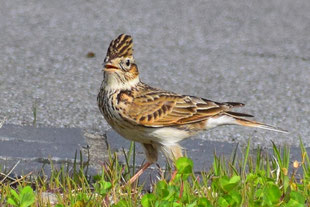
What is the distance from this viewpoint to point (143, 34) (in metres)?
9.54

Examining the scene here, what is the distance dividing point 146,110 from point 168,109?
193 millimetres

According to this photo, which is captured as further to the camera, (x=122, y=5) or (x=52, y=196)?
(x=122, y=5)

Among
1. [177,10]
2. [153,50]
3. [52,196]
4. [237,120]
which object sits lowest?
[52,196]

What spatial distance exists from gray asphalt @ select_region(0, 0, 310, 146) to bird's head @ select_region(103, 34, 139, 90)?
1.01 metres

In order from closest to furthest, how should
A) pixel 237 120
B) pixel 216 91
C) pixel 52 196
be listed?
pixel 52 196 < pixel 237 120 < pixel 216 91

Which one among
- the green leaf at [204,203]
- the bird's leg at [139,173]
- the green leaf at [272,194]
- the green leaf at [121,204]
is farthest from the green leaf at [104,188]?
the green leaf at [272,194]

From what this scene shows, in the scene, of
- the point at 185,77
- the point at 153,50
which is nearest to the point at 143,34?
the point at 153,50

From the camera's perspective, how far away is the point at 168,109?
5527 mm

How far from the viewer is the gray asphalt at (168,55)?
6.94 meters

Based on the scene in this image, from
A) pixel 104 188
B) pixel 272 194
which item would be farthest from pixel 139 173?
pixel 272 194

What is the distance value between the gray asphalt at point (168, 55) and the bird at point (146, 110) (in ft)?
2.74

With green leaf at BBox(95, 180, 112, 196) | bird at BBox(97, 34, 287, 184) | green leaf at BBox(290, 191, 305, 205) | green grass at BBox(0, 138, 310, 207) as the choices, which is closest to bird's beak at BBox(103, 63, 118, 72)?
bird at BBox(97, 34, 287, 184)

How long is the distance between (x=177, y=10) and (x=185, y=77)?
270 cm

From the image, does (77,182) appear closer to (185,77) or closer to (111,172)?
(111,172)
